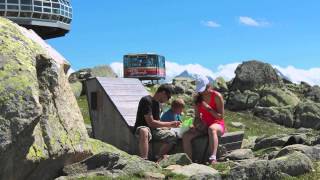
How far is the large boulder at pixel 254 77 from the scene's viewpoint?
4728 cm

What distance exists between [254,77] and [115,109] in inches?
1313

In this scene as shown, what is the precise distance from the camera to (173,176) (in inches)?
402

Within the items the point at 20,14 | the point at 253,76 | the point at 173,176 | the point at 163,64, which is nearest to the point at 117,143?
the point at 173,176

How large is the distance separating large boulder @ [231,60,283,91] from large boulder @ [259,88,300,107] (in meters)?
2.12

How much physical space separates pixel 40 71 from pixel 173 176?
2775 millimetres

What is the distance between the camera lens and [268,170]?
923 cm

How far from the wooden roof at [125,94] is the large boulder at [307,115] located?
21543mm

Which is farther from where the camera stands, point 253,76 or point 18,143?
point 253,76

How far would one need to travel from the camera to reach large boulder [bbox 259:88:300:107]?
139 ft

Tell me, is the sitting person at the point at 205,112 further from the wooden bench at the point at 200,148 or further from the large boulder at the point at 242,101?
the large boulder at the point at 242,101

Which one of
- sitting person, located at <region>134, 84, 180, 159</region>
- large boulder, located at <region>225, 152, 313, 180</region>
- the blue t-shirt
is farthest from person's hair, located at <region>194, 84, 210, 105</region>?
large boulder, located at <region>225, 152, 313, 180</region>

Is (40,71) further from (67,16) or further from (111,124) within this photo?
(67,16)

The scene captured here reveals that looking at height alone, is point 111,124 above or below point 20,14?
below

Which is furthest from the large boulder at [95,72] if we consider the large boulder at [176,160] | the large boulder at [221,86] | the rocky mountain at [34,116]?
the rocky mountain at [34,116]
